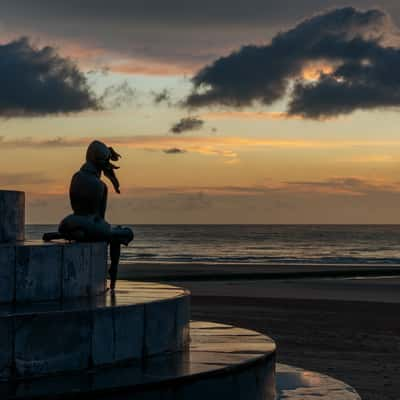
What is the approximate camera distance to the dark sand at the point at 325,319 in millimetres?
12133

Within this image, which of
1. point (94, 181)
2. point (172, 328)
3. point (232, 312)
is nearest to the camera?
point (172, 328)

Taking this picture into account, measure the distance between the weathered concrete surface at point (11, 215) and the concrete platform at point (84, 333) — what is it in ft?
4.37

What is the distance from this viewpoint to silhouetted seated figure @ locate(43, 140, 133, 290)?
334 inches

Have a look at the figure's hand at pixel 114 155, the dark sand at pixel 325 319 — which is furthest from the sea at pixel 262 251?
the figure's hand at pixel 114 155

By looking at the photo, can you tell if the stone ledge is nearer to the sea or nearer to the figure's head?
the figure's head

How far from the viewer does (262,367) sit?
7.46 metres

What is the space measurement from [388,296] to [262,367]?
812 inches

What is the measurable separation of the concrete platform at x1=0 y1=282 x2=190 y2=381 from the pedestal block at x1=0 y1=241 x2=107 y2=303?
20 centimetres

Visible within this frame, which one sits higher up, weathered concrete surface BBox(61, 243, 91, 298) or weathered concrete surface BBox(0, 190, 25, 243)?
weathered concrete surface BBox(0, 190, 25, 243)

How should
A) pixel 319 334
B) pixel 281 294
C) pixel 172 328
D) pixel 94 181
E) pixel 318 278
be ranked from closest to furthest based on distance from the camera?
pixel 172 328
pixel 94 181
pixel 319 334
pixel 281 294
pixel 318 278

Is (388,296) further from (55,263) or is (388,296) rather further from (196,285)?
(55,263)

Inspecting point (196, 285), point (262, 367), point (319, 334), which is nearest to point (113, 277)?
point (262, 367)

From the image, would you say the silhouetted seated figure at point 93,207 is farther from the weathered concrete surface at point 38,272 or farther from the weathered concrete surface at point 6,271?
the weathered concrete surface at point 6,271

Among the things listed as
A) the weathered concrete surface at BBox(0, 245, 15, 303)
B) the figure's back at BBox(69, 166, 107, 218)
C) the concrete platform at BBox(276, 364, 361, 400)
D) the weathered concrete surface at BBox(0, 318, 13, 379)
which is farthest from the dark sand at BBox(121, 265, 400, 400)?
the weathered concrete surface at BBox(0, 318, 13, 379)
